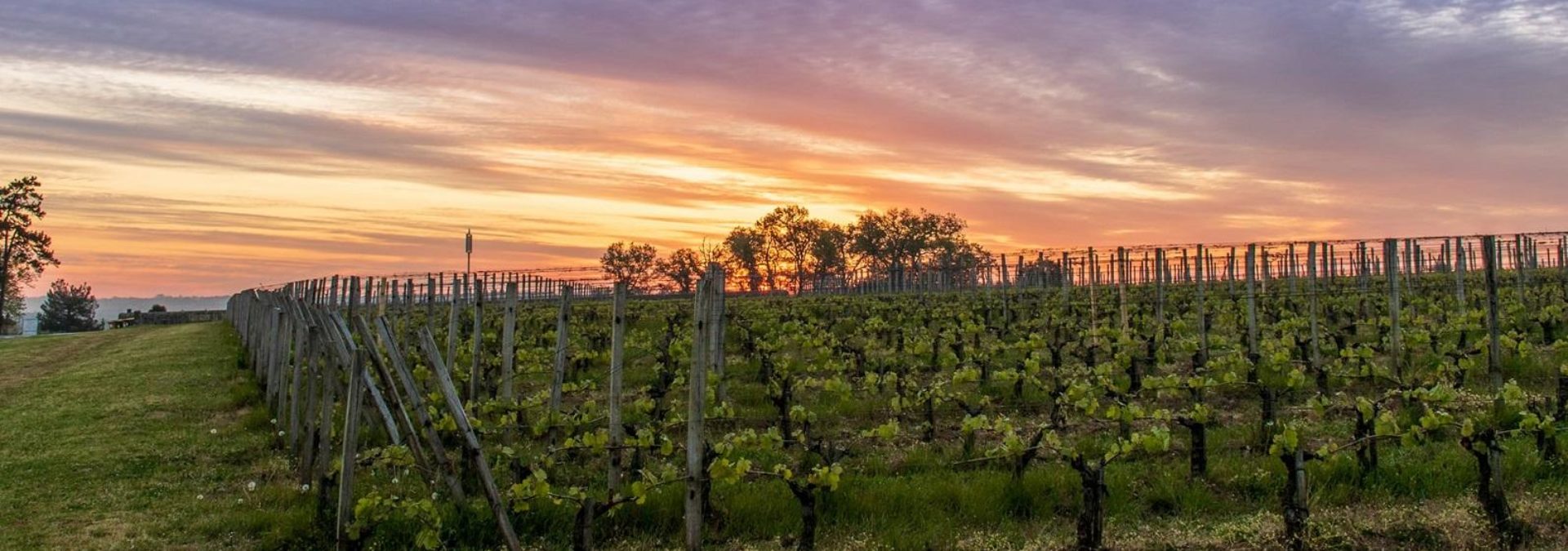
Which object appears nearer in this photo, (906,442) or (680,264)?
(906,442)

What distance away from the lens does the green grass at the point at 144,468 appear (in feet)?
24.5

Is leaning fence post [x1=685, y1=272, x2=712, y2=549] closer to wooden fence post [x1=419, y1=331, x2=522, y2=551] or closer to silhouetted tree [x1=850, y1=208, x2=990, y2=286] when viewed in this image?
wooden fence post [x1=419, y1=331, x2=522, y2=551]

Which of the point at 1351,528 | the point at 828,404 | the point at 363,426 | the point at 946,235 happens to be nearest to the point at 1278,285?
the point at 828,404

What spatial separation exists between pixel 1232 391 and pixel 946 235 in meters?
86.2

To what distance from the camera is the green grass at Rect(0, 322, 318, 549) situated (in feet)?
24.5

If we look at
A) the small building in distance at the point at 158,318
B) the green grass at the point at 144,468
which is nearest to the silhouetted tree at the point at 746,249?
the small building in distance at the point at 158,318

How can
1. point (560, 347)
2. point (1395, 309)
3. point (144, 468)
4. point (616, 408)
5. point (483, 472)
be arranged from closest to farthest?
point (483, 472), point (616, 408), point (560, 347), point (144, 468), point (1395, 309)

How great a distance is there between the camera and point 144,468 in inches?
390

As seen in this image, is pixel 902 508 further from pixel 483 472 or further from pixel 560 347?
pixel 560 347

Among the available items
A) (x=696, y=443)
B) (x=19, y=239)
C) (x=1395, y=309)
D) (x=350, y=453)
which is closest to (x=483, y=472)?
(x=350, y=453)

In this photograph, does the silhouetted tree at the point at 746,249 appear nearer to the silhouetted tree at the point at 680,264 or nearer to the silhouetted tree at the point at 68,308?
the silhouetted tree at the point at 680,264

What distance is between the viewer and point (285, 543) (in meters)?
7.21

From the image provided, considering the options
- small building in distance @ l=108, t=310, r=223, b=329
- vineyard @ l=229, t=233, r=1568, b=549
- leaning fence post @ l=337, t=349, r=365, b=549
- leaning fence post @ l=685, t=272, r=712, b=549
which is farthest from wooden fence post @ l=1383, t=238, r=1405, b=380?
small building in distance @ l=108, t=310, r=223, b=329

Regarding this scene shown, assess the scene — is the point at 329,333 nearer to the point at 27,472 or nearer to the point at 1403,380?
the point at 27,472
